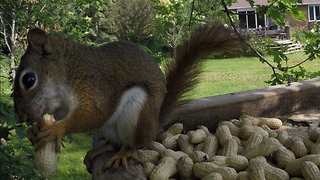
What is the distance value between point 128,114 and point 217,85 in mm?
5506

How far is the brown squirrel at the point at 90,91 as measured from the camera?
1283mm

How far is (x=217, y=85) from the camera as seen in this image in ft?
22.4

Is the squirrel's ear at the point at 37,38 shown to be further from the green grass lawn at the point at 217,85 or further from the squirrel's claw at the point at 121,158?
the green grass lawn at the point at 217,85

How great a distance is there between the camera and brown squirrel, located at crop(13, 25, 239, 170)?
4.21 feet

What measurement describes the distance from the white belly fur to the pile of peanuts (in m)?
0.10

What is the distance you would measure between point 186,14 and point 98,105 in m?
6.89

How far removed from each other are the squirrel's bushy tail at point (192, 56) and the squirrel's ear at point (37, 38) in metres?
0.49

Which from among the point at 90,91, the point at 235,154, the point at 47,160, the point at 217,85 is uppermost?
the point at 90,91

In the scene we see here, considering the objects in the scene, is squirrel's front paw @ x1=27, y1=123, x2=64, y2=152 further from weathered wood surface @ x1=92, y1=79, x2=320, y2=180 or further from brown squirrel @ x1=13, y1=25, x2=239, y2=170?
weathered wood surface @ x1=92, y1=79, x2=320, y2=180

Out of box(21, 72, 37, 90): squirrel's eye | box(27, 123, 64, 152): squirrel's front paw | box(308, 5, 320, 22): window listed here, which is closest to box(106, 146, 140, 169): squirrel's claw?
box(27, 123, 64, 152): squirrel's front paw

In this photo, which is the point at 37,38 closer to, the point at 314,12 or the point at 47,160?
the point at 47,160

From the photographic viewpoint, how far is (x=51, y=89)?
1.32 m

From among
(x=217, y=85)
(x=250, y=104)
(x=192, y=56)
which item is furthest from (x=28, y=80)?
(x=217, y=85)

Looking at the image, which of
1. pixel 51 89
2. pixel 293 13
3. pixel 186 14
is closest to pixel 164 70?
pixel 51 89
